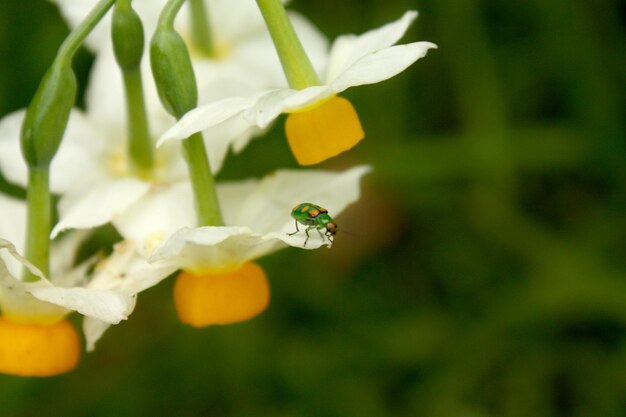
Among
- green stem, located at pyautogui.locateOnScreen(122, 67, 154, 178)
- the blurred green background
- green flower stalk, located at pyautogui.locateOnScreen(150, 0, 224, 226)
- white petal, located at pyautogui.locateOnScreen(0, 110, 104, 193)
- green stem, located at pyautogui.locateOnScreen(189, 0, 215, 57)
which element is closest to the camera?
green flower stalk, located at pyautogui.locateOnScreen(150, 0, 224, 226)

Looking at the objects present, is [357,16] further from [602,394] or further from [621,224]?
[602,394]

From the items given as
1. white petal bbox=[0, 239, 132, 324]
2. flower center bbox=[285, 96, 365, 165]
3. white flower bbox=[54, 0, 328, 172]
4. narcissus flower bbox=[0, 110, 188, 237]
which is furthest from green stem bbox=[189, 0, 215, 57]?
white petal bbox=[0, 239, 132, 324]

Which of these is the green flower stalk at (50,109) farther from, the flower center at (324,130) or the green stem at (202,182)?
the flower center at (324,130)

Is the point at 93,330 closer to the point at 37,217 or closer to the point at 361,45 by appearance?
the point at 37,217

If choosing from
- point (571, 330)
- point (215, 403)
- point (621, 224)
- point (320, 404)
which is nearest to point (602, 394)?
point (571, 330)

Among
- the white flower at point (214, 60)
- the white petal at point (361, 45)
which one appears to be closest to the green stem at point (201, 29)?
the white flower at point (214, 60)

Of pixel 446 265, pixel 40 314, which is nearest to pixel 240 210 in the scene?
pixel 40 314

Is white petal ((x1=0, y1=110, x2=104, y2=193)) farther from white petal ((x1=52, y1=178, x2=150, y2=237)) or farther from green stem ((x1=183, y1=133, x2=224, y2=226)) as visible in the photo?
green stem ((x1=183, y1=133, x2=224, y2=226))
